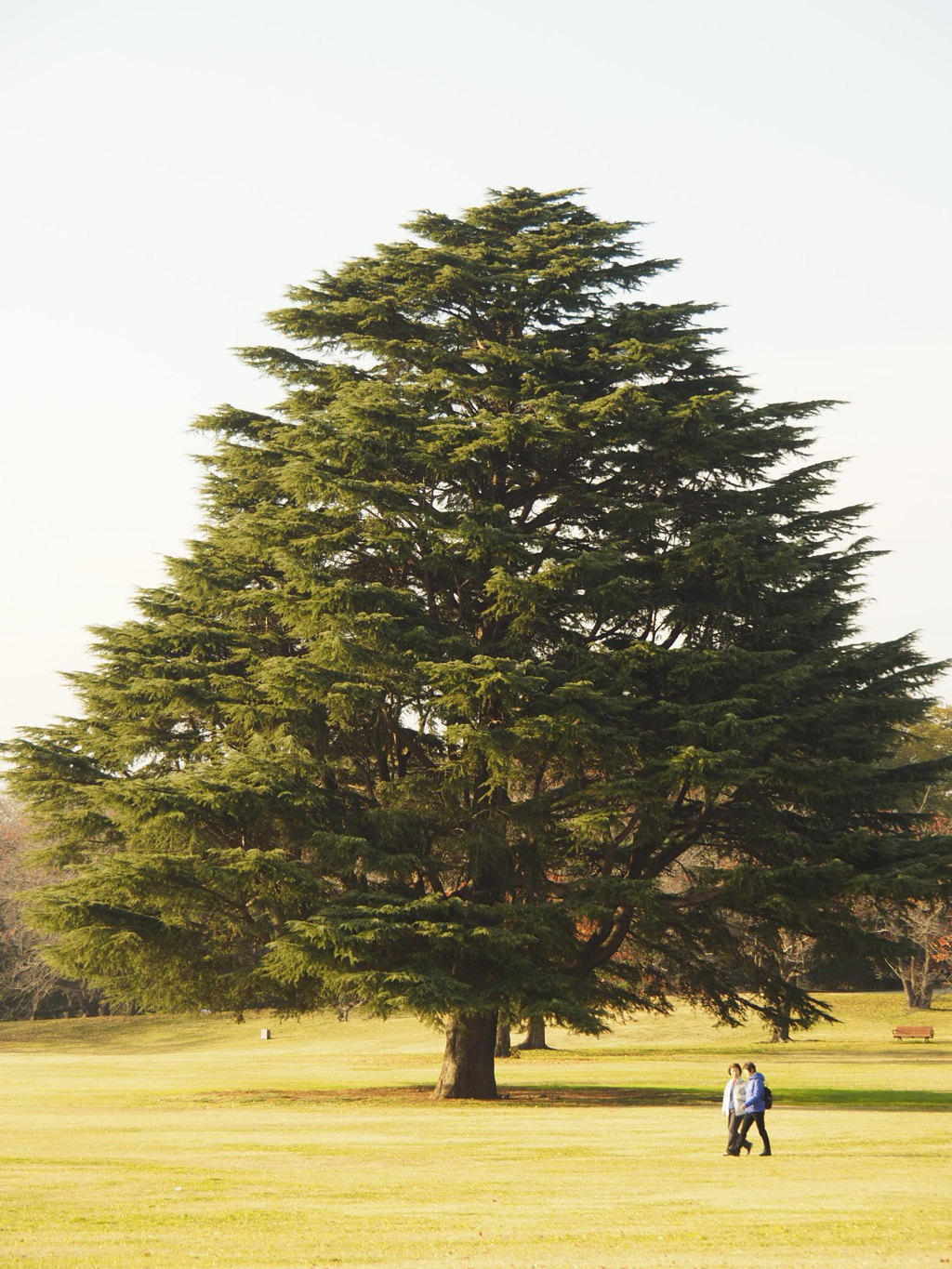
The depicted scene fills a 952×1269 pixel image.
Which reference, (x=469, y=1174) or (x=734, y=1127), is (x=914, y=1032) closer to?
(x=734, y=1127)

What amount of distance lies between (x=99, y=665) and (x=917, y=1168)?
18.3 m

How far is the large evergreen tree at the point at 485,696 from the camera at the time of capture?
24.1 meters

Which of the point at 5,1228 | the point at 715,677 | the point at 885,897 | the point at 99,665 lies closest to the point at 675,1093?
the point at 885,897

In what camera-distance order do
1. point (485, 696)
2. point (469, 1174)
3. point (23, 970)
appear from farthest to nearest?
point (23, 970)
point (485, 696)
point (469, 1174)

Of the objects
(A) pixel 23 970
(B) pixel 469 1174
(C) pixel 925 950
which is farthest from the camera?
(A) pixel 23 970

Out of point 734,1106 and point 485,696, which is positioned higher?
point 485,696

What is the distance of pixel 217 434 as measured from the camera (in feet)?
99.6

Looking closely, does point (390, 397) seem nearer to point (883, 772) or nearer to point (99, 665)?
point (99, 665)

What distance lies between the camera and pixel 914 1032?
49.4 meters

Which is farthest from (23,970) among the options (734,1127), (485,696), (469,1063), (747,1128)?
(747,1128)

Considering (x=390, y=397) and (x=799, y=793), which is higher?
(x=390, y=397)

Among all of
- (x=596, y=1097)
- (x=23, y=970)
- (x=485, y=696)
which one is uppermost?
(x=485, y=696)

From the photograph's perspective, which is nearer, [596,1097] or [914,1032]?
[596,1097]

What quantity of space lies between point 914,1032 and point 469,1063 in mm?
28508
